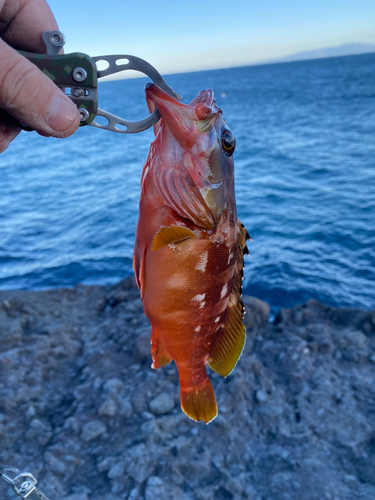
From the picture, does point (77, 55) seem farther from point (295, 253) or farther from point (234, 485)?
point (295, 253)

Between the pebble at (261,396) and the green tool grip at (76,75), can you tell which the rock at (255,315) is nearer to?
the pebble at (261,396)

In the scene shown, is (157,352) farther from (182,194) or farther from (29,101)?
(29,101)

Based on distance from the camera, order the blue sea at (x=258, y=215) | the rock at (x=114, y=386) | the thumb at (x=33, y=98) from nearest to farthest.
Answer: the thumb at (x=33, y=98) → the rock at (x=114, y=386) → the blue sea at (x=258, y=215)

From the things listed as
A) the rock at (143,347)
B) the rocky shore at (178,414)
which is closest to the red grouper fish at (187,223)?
the rocky shore at (178,414)

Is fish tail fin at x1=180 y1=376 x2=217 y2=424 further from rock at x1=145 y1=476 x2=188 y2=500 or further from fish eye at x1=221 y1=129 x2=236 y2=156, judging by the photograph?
fish eye at x1=221 y1=129 x2=236 y2=156

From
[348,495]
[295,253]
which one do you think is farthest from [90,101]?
[295,253]

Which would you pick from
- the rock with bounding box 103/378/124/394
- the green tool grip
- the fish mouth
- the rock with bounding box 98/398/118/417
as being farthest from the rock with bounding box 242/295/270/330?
the green tool grip
